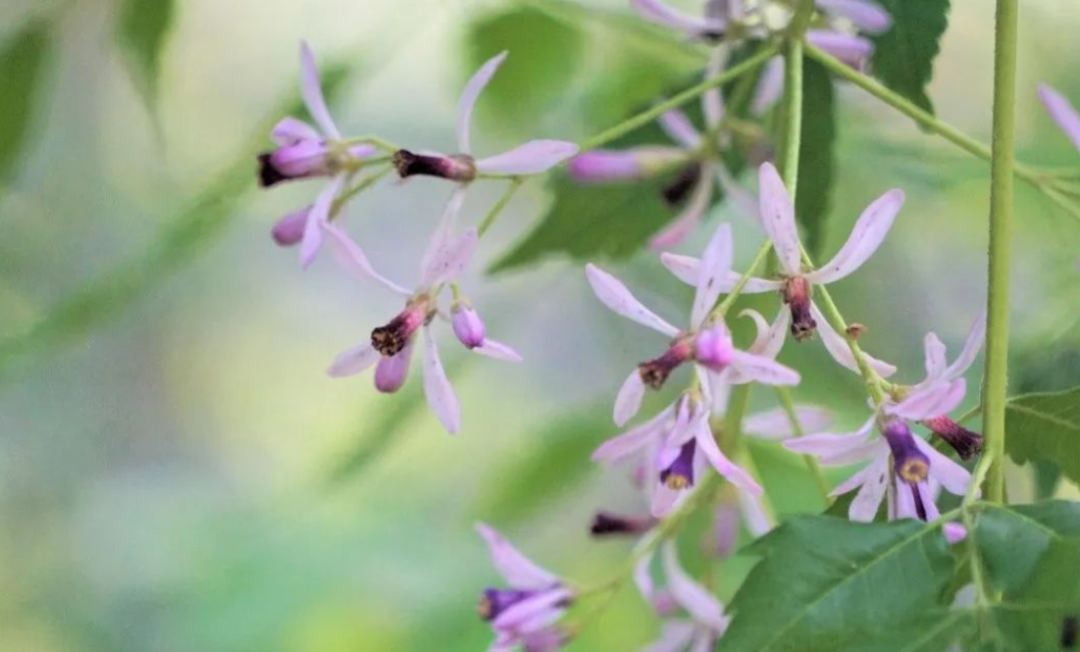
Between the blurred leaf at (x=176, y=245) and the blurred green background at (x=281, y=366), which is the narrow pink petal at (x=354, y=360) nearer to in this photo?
the blurred leaf at (x=176, y=245)

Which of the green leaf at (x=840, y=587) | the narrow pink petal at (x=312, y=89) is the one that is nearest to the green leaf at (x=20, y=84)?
the narrow pink petal at (x=312, y=89)

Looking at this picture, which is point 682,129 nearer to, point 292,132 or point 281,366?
point 292,132

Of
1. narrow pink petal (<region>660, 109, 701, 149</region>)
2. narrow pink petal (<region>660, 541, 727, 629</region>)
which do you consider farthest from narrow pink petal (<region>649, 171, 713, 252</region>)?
narrow pink petal (<region>660, 541, 727, 629</region>)

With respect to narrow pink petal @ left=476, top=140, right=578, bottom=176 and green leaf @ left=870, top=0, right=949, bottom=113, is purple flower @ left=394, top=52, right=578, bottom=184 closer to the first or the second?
narrow pink petal @ left=476, top=140, right=578, bottom=176

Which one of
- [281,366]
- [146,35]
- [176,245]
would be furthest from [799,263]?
[281,366]

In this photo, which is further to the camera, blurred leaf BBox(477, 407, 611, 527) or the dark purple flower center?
blurred leaf BBox(477, 407, 611, 527)

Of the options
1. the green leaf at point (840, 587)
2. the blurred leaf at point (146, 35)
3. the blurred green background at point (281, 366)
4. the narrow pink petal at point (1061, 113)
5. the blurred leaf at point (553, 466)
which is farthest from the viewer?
the blurred green background at point (281, 366)
